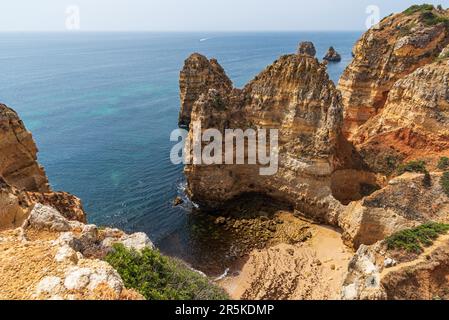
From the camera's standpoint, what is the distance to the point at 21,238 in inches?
571

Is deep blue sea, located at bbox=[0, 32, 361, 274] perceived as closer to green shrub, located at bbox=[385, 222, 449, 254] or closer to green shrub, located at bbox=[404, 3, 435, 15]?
green shrub, located at bbox=[385, 222, 449, 254]

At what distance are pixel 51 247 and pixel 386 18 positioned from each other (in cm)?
5413

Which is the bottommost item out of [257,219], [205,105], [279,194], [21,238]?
[257,219]

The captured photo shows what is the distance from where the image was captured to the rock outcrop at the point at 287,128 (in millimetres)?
32406

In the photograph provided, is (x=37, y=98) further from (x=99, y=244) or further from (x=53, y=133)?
(x=99, y=244)

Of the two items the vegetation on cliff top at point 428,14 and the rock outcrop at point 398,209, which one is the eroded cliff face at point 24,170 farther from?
the vegetation on cliff top at point 428,14

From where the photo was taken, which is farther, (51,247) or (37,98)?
(37,98)

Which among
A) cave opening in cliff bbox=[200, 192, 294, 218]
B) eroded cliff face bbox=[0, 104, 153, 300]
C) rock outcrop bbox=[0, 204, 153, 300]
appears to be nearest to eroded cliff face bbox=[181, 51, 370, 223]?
cave opening in cliff bbox=[200, 192, 294, 218]

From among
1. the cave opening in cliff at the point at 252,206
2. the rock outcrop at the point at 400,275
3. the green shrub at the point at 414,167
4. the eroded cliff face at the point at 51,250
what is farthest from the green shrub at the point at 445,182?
the eroded cliff face at the point at 51,250

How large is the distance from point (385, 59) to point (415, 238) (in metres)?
29.4

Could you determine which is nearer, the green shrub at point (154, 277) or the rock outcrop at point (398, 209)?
the green shrub at point (154, 277)

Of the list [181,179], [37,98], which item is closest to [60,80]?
[37,98]

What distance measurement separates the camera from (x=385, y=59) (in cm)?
4219

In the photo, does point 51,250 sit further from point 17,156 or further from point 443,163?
point 443,163
